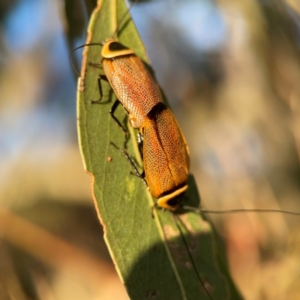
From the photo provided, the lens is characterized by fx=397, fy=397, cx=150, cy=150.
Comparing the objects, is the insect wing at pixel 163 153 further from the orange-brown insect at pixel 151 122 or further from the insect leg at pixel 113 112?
the insect leg at pixel 113 112

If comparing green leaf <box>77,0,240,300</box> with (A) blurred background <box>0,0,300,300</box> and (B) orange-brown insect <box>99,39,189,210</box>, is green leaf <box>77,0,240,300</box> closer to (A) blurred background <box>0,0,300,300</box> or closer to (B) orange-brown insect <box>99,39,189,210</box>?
(B) orange-brown insect <box>99,39,189,210</box>

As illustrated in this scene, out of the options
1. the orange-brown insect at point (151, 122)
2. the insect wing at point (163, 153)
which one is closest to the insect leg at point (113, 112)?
the orange-brown insect at point (151, 122)

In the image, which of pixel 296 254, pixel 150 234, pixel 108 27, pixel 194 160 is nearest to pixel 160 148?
pixel 150 234

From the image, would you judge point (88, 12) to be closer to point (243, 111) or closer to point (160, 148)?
point (160, 148)

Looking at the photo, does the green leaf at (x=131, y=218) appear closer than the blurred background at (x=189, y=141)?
Yes

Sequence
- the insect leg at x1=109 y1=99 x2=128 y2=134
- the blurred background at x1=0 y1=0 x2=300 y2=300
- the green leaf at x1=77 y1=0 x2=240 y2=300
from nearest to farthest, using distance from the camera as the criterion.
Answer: the green leaf at x1=77 y1=0 x2=240 y2=300 → the insect leg at x1=109 y1=99 x2=128 y2=134 → the blurred background at x1=0 y1=0 x2=300 y2=300

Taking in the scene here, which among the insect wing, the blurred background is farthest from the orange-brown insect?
the blurred background

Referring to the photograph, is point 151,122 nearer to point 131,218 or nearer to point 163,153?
point 163,153
